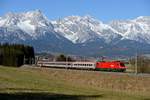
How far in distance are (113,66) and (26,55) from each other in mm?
54253

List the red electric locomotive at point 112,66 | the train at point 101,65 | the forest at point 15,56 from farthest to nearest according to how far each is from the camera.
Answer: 1. the forest at point 15,56
2. the train at point 101,65
3. the red electric locomotive at point 112,66

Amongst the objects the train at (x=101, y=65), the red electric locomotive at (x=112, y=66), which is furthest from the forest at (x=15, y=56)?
the red electric locomotive at (x=112, y=66)

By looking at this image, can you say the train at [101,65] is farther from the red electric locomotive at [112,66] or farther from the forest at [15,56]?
the forest at [15,56]

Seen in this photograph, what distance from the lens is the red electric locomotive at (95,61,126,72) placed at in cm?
8390

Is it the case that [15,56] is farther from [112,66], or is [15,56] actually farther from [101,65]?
[112,66]

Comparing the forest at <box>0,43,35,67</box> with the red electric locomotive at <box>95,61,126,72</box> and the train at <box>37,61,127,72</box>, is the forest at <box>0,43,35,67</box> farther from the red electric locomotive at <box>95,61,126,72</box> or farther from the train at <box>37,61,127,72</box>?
the red electric locomotive at <box>95,61,126,72</box>

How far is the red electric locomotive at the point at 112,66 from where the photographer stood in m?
83.9

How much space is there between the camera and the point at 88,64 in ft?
305

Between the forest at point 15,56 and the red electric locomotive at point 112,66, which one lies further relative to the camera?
the forest at point 15,56

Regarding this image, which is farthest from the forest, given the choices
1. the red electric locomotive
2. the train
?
the red electric locomotive

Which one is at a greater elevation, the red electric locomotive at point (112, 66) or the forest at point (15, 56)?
the forest at point (15, 56)

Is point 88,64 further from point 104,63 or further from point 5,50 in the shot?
point 5,50

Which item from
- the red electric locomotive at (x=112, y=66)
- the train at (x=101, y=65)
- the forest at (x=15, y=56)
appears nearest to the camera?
the red electric locomotive at (x=112, y=66)

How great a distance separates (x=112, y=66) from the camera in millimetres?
86188
